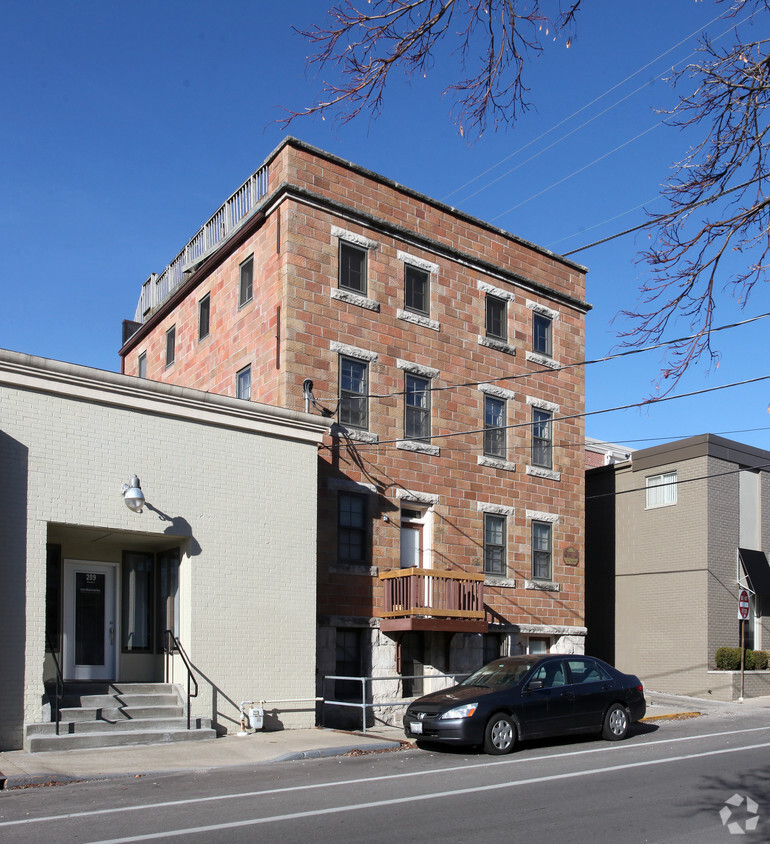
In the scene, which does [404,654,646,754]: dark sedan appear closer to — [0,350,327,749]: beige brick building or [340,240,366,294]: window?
[0,350,327,749]: beige brick building

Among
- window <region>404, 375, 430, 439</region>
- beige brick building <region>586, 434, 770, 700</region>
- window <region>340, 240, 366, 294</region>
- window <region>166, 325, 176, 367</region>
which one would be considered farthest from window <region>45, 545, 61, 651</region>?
beige brick building <region>586, 434, 770, 700</region>

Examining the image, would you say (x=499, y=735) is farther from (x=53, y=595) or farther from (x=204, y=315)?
(x=204, y=315)

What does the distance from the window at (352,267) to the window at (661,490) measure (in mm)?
11132

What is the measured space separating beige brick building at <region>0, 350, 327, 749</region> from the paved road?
3406 mm

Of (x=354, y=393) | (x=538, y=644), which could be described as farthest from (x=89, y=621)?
(x=538, y=644)

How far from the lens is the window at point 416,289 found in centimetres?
2322

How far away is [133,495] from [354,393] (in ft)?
24.2

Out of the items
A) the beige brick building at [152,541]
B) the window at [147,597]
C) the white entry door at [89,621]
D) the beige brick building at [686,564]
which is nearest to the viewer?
the beige brick building at [152,541]

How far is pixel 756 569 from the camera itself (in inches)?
1059

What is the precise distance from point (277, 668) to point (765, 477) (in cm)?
1730

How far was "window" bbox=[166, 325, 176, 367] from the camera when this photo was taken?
1058 inches

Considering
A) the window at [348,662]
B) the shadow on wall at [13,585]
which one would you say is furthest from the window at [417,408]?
the shadow on wall at [13,585]

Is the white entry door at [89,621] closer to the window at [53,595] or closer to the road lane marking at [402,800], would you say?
the window at [53,595]

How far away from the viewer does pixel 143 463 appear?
15930 millimetres
